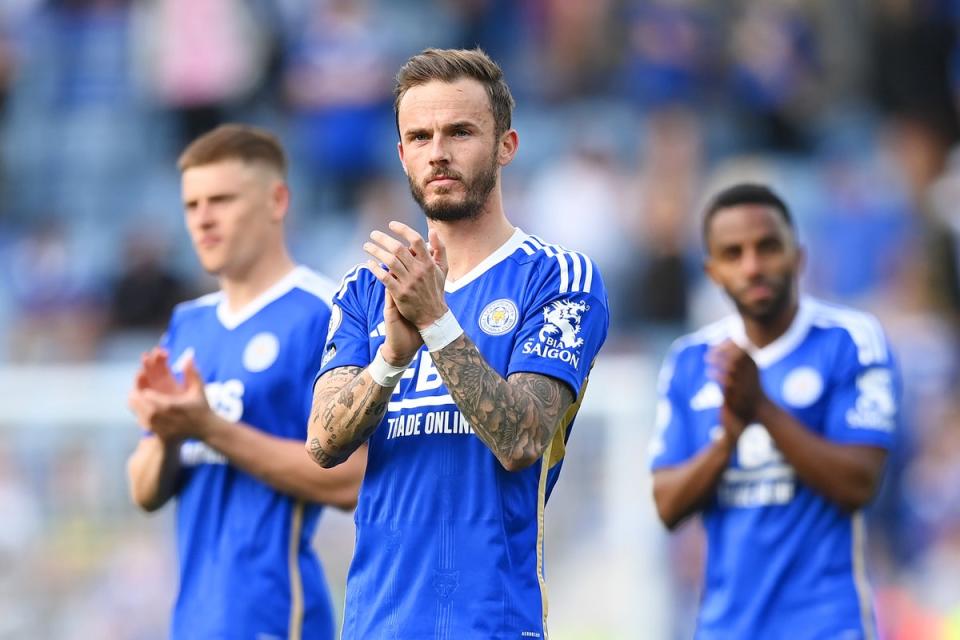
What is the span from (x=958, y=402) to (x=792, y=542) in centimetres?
526

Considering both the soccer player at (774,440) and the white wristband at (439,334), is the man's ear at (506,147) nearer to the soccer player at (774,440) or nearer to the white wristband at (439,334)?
the white wristband at (439,334)

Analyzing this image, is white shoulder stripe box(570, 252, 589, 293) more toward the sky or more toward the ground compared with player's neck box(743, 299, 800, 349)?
more toward the ground

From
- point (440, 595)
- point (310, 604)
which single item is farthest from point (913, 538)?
point (440, 595)

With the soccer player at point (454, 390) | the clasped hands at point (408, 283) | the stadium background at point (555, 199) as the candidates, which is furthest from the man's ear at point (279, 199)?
the stadium background at point (555, 199)

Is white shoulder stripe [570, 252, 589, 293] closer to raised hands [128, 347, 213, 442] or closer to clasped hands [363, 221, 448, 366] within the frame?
clasped hands [363, 221, 448, 366]

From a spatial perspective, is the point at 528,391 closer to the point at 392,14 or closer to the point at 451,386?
the point at 451,386

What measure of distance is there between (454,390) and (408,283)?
0.96ft

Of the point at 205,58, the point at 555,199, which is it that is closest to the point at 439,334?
the point at 555,199

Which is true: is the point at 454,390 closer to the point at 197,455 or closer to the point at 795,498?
the point at 197,455

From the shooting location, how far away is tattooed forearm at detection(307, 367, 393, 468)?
14.3 feet

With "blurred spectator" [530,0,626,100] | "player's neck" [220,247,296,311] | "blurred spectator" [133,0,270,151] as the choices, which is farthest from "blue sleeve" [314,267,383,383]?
"blurred spectator" [133,0,270,151]

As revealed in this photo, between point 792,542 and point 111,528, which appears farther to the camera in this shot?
point 111,528

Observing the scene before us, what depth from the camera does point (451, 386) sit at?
4.16m

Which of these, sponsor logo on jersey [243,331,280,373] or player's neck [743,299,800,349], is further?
player's neck [743,299,800,349]
